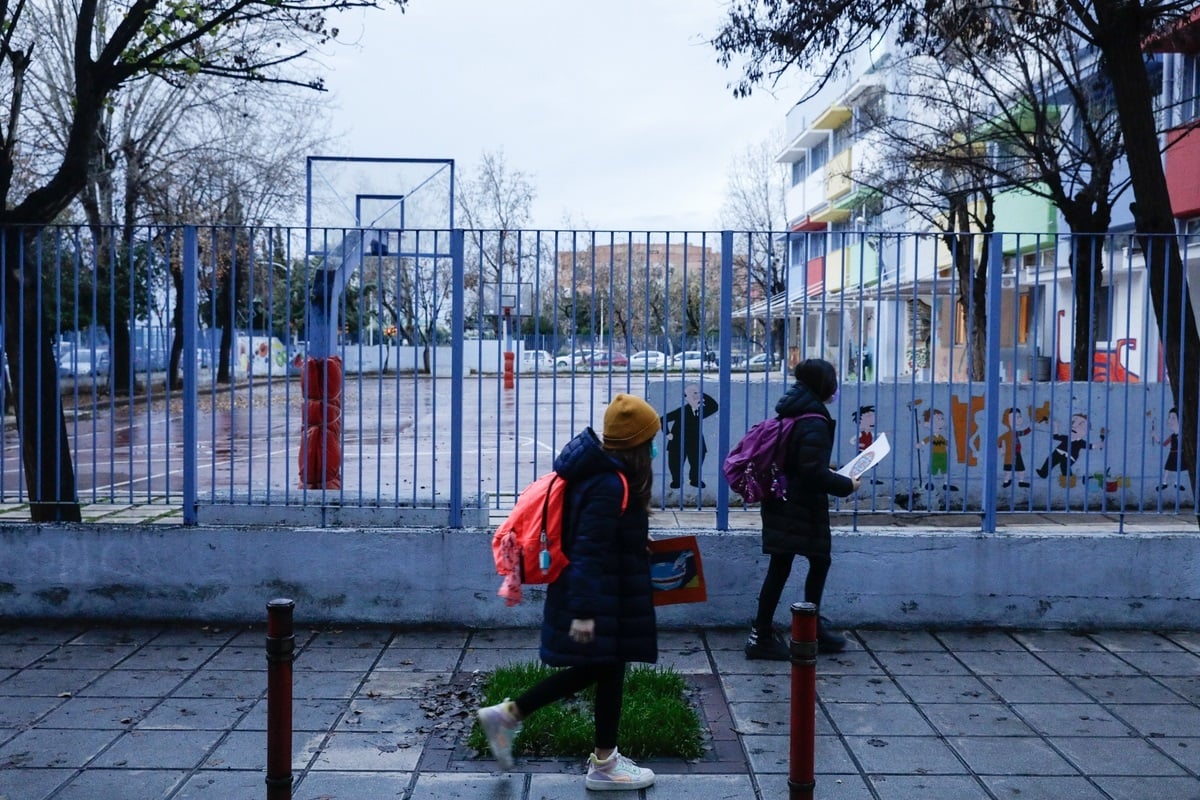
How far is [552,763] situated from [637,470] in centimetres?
132

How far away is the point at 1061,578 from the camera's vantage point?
25.0ft

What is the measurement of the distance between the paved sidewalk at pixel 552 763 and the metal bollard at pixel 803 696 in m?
1.00

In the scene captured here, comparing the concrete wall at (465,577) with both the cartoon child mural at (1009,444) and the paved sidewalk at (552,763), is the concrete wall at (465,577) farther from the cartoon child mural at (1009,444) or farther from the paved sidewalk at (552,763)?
the cartoon child mural at (1009,444)

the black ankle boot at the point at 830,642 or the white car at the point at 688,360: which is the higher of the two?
the white car at the point at 688,360

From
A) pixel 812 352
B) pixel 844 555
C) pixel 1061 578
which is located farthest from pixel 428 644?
pixel 1061 578

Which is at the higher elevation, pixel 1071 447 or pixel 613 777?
pixel 1071 447

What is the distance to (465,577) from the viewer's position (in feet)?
24.9

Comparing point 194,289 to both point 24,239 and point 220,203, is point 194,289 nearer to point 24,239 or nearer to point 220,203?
point 24,239

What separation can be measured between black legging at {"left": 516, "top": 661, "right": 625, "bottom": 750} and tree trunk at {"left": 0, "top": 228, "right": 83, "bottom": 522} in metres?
4.12

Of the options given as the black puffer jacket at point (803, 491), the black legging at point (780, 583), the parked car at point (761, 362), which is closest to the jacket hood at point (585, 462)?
the black puffer jacket at point (803, 491)

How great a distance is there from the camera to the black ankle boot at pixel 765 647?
22.7 ft

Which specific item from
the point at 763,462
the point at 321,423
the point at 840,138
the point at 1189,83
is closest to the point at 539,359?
the point at 321,423

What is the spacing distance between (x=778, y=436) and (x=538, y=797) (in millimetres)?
2519

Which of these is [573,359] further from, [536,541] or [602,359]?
[536,541]
